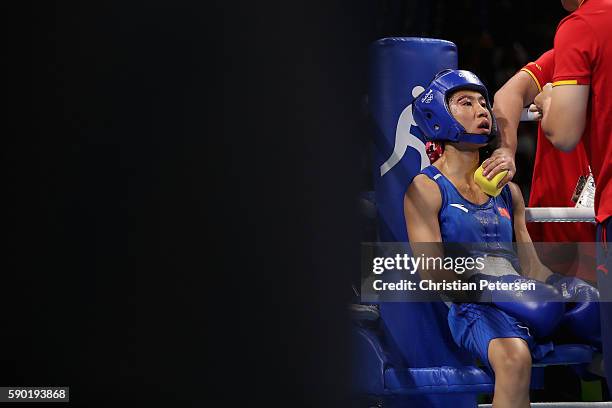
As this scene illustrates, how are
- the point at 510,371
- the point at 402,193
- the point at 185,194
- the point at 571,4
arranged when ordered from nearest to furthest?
1. the point at 185,194
2. the point at 571,4
3. the point at 510,371
4. the point at 402,193

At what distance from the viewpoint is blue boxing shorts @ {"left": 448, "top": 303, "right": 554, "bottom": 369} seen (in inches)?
77.9

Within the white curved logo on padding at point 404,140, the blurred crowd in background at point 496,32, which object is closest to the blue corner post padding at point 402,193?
the white curved logo on padding at point 404,140

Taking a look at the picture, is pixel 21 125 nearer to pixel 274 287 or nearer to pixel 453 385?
pixel 274 287

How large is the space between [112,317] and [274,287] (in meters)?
0.18

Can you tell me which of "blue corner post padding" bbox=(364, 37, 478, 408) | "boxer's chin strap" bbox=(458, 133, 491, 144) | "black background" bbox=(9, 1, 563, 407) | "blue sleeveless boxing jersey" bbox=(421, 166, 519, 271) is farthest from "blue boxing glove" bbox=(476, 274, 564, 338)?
"black background" bbox=(9, 1, 563, 407)

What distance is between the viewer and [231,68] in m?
0.88

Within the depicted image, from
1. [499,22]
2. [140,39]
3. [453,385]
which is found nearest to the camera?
[140,39]

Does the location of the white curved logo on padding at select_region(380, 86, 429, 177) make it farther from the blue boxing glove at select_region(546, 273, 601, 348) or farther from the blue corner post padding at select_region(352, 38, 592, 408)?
the blue boxing glove at select_region(546, 273, 601, 348)

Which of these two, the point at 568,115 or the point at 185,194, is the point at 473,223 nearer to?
the point at 568,115

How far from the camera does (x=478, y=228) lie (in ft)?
6.95

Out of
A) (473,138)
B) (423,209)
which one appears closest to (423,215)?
(423,209)

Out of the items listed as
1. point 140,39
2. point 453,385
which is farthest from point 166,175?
point 453,385

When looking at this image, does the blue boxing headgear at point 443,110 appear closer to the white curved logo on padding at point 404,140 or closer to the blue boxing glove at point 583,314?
the white curved logo on padding at point 404,140

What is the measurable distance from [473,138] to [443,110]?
12 centimetres
